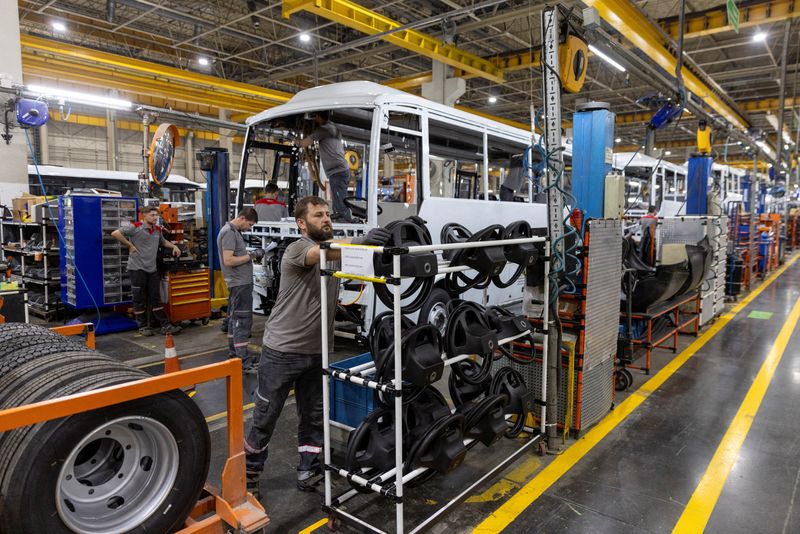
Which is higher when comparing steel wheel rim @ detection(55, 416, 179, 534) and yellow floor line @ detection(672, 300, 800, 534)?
steel wheel rim @ detection(55, 416, 179, 534)

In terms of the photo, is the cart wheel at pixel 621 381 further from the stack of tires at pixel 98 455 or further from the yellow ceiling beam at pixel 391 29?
the yellow ceiling beam at pixel 391 29

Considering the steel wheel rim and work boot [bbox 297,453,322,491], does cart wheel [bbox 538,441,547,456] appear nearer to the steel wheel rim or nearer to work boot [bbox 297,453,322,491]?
work boot [bbox 297,453,322,491]

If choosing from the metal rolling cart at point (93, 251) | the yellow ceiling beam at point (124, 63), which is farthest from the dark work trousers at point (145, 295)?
the yellow ceiling beam at point (124, 63)

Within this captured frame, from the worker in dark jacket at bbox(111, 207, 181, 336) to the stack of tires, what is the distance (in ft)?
15.9

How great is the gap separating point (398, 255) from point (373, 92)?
3169mm

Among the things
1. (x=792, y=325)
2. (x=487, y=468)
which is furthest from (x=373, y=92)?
(x=792, y=325)

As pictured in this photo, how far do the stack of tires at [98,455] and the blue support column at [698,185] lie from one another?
859 centimetres

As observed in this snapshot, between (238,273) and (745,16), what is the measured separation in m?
9.34

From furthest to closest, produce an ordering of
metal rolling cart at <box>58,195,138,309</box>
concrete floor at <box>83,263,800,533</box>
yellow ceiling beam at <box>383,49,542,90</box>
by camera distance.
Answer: yellow ceiling beam at <box>383,49,542,90</box>
metal rolling cart at <box>58,195,138,309</box>
concrete floor at <box>83,263,800,533</box>

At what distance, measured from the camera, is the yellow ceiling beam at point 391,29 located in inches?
298

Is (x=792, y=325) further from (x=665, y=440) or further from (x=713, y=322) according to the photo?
(x=665, y=440)

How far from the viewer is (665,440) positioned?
3.88 metres

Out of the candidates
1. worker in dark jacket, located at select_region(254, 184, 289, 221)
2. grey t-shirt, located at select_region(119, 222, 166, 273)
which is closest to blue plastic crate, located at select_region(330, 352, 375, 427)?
worker in dark jacket, located at select_region(254, 184, 289, 221)

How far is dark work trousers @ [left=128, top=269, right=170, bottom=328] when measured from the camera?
6.91m
